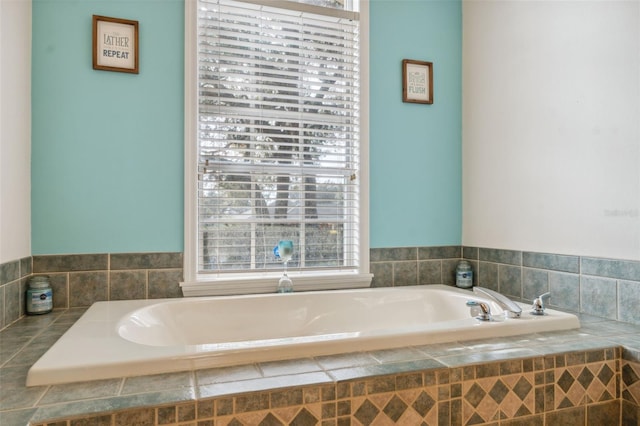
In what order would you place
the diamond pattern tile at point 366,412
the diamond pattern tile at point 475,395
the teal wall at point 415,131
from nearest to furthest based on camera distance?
the diamond pattern tile at point 366,412
the diamond pattern tile at point 475,395
the teal wall at point 415,131

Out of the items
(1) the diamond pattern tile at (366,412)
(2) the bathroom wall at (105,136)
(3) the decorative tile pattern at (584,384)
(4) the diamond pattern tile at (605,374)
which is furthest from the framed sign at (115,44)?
(4) the diamond pattern tile at (605,374)

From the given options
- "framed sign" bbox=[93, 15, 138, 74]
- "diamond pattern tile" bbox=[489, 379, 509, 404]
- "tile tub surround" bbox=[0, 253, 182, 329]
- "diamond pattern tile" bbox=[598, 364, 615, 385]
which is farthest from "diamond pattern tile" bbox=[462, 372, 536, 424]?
"framed sign" bbox=[93, 15, 138, 74]

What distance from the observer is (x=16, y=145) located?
176 centimetres

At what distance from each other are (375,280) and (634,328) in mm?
1232

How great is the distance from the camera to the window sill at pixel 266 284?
212 cm

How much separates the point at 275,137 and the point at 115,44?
35.4 inches

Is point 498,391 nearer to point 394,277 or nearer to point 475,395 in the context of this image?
point 475,395

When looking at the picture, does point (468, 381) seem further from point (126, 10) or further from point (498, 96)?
point (126, 10)

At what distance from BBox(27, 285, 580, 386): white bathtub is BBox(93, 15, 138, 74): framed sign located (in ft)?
3.78

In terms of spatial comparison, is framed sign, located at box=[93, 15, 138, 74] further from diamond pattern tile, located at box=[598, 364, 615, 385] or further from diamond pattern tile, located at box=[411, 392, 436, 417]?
diamond pattern tile, located at box=[598, 364, 615, 385]

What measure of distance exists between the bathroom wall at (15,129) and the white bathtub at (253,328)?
457 millimetres

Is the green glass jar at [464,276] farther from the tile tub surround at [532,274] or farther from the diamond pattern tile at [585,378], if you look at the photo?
the diamond pattern tile at [585,378]

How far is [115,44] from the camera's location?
2.02 m

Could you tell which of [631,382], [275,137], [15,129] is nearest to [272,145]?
[275,137]
